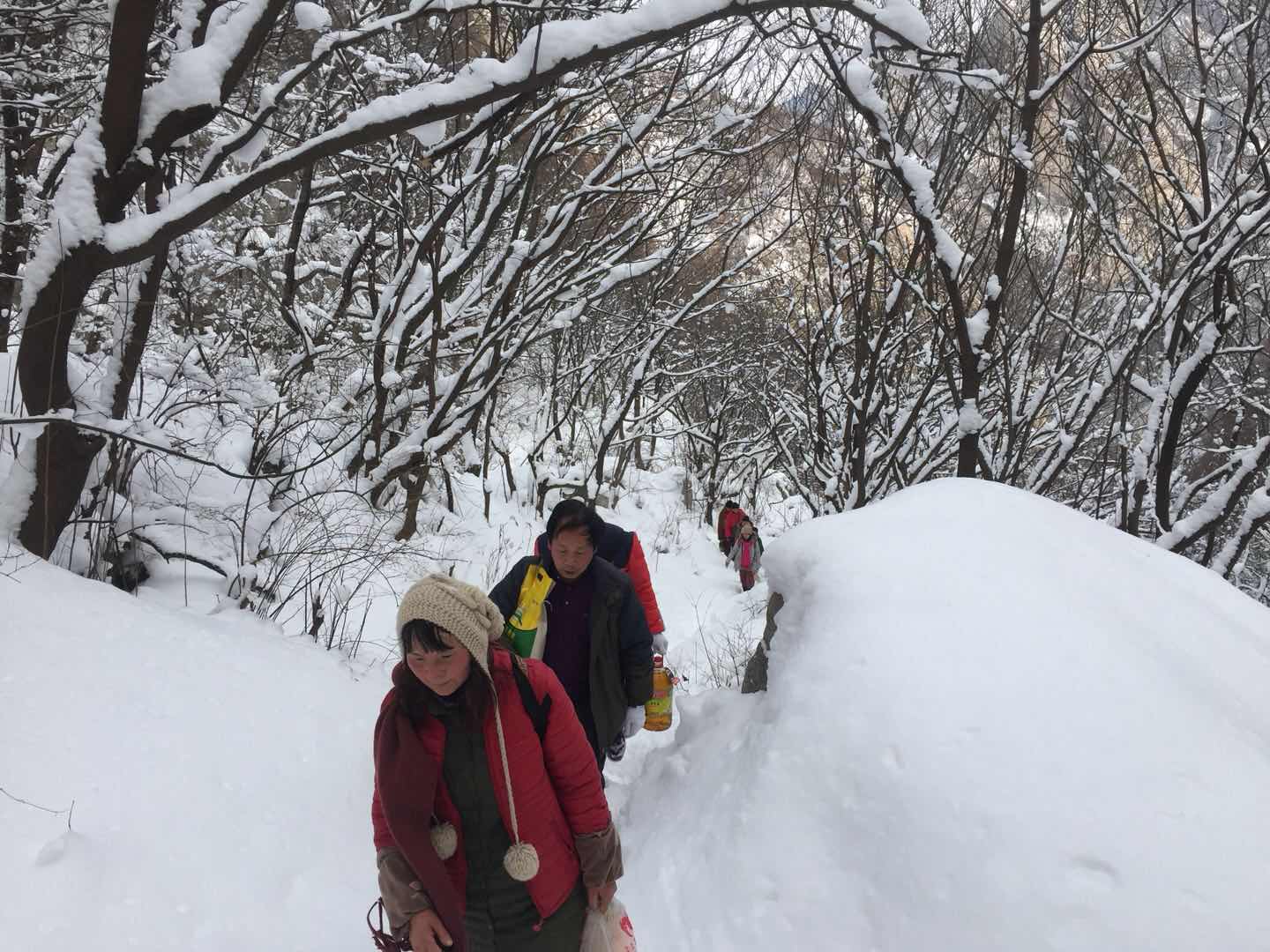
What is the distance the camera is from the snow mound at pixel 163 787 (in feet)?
6.21

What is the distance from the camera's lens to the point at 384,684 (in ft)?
13.7

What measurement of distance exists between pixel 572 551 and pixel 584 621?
286mm

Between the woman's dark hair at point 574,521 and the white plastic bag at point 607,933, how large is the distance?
122cm

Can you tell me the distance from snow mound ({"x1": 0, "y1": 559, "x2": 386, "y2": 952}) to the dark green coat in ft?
3.41

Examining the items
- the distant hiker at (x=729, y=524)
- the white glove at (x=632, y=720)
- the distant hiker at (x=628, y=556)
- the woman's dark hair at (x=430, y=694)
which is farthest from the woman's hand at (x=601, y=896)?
the distant hiker at (x=729, y=524)

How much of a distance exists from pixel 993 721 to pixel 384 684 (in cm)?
340

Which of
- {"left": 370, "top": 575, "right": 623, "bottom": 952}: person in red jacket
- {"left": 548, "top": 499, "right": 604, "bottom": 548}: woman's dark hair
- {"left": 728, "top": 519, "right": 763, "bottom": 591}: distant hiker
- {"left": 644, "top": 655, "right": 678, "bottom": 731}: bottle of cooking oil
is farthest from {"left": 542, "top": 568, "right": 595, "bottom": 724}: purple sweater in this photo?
{"left": 728, "top": 519, "right": 763, "bottom": 591}: distant hiker

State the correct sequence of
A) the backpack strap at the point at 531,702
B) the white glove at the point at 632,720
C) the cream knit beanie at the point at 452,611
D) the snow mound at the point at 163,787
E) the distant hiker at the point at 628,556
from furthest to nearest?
the distant hiker at the point at 628,556
the white glove at the point at 632,720
the snow mound at the point at 163,787
the backpack strap at the point at 531,702
the cream knit beanie at the point at 452,611

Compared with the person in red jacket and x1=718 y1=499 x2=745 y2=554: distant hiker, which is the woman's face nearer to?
the person in red jacket

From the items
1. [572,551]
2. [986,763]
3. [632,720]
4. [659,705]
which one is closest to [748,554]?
[659,705]

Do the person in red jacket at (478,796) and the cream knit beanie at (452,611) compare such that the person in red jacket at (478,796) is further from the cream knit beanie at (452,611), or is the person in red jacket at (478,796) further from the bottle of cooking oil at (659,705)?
the bottle of cooking oil at (659,705)

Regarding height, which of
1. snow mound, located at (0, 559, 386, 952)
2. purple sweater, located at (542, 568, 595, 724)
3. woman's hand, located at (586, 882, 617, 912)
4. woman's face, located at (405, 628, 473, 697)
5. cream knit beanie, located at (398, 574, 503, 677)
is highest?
cream knit beanie, located at (398, 574, 503, 677)

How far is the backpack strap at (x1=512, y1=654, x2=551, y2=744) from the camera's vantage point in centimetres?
165

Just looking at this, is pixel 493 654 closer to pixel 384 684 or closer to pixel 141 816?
pixel 141 816
